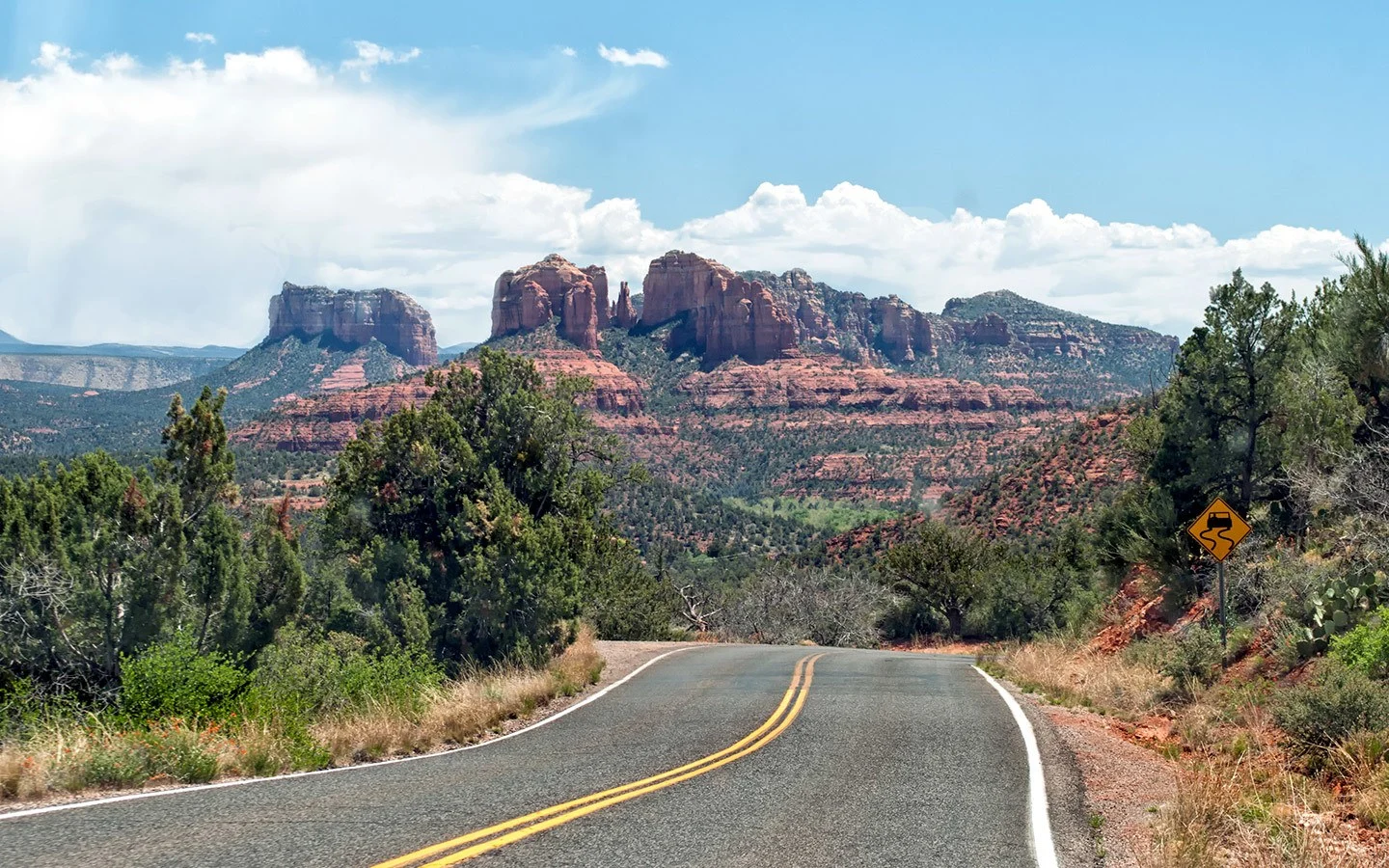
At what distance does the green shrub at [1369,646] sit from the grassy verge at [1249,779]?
0.86m

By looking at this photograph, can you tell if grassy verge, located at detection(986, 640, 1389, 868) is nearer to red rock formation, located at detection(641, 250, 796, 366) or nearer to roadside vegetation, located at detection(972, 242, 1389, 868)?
roadside vegetation, located at detection(972, 242, 1389, 868)

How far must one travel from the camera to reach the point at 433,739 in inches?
423

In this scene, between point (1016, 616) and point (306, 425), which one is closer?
point (1016, 616)

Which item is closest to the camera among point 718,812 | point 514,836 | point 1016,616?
point 514,836

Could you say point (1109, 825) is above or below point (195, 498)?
below

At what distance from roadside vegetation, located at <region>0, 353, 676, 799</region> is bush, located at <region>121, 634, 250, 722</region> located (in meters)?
0.02

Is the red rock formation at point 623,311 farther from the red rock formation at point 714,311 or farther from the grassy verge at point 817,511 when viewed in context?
the grassy verge at point 817,511

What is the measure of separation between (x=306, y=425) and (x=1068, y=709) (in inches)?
4788

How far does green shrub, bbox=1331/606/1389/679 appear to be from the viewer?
34.3 feet

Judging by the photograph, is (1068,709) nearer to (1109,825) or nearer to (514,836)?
(1109,825)

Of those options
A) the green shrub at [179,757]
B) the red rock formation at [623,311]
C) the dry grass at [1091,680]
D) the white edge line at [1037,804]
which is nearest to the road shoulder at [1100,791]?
the white edge line at [1037,804]

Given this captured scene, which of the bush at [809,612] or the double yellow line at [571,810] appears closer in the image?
the double yellow line at [571,810]

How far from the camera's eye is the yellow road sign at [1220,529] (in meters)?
14.4

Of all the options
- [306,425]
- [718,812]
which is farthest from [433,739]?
[306,425]
